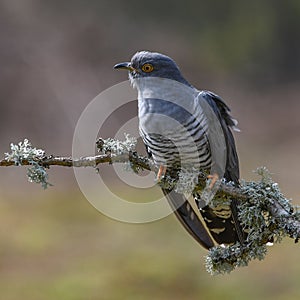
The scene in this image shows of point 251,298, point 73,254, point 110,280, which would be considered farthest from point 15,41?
point 251,298

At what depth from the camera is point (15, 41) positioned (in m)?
10.5

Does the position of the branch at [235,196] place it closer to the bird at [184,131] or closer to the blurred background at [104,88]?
the bird at [184,131]

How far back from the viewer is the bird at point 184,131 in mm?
2975

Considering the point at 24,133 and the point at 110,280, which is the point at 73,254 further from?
the point at 24,133

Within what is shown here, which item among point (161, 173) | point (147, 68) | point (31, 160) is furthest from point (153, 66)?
point (31, 160)

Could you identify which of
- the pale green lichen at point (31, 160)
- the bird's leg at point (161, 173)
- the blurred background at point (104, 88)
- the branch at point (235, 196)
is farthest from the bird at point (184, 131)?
the blurred background at point (104, 88)

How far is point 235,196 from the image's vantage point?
233 centimetres

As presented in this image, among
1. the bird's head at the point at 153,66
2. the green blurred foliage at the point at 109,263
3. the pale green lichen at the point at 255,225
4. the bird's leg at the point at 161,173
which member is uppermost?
the green blurred foliage at the point at 109,263

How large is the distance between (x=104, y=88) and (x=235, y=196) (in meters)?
7.69

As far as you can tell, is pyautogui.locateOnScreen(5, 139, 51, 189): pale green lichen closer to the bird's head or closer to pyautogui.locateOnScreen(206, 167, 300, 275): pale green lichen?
pyautogui.locateOnScreen(206, 167, 300, 275): pale green lichen

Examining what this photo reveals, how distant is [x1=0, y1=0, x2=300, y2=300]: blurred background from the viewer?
20.5 ft

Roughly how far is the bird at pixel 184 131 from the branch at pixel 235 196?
52 cm

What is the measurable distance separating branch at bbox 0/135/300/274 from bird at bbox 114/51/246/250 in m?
0.52

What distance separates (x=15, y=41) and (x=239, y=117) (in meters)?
3.47
